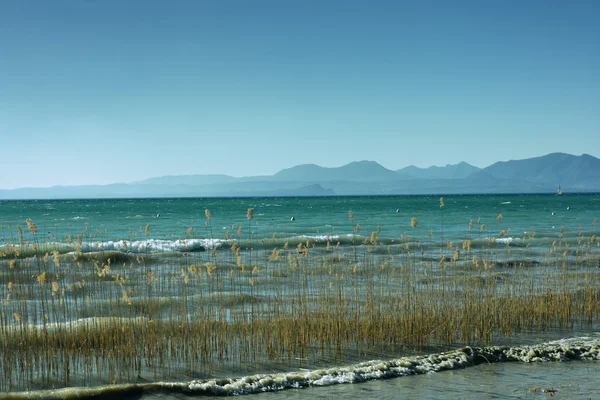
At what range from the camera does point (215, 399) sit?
7324 millimetres

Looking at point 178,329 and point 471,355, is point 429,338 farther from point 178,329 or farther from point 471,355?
point 178,329

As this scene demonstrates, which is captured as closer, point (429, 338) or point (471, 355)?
point (471, 355)

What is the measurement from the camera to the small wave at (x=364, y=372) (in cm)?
739

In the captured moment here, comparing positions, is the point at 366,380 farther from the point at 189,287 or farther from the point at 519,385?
the point at 189,287

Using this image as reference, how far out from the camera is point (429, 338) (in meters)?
9.92

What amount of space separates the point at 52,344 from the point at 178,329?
1893 millimetres

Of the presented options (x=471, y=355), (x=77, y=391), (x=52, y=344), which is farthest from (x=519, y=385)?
(x=52, y=344)

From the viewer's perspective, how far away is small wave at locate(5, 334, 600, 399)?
739 centimetres

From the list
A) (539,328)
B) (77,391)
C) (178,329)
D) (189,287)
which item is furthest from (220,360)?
(189,287)

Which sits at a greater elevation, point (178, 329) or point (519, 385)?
point (178, 329)

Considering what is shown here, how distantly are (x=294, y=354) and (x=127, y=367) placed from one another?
103 inches

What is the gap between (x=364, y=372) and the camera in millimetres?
8250

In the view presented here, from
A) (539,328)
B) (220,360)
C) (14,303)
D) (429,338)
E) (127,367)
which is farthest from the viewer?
(14,303)

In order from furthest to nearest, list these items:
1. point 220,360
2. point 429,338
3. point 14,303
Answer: point 14,303, point 429,338, point 220,360
